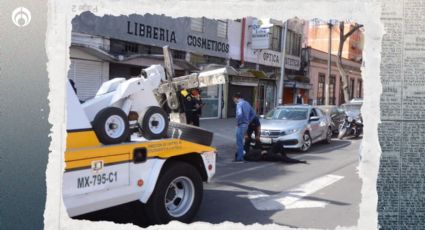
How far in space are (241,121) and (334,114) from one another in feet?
14.6

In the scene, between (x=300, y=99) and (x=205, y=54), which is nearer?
(x=205, y=54)

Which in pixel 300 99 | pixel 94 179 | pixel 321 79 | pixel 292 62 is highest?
pixel 292 62

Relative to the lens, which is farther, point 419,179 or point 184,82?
point 184,82

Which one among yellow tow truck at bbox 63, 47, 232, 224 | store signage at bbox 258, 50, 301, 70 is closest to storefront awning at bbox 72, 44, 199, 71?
yellow tow truck at bbox 63, 47, 232, 224

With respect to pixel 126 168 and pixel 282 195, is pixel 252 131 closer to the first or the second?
pixel 282 195

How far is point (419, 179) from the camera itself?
3.39 m

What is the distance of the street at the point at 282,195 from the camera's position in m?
4.52

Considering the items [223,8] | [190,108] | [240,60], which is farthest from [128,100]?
[240,60]

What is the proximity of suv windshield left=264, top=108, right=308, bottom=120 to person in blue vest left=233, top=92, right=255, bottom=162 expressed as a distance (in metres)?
2.38

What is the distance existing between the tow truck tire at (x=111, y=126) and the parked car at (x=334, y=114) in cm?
925

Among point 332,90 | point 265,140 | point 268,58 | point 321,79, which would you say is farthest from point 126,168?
point 268,58

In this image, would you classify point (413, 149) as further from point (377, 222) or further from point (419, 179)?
point (377, 222)

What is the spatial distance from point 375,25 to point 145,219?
2.86 meters

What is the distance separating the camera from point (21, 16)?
11.1 feet
